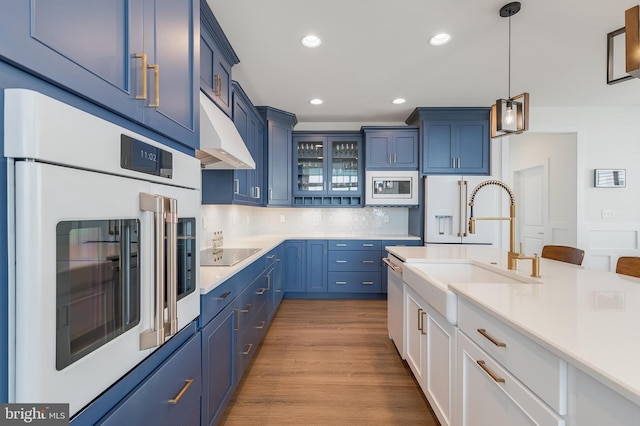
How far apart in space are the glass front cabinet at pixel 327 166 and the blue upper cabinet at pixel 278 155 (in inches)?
7.5

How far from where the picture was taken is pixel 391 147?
4094mm

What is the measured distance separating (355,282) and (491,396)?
3022 millimetres

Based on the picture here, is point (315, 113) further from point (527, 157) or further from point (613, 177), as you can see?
point (613, 177)

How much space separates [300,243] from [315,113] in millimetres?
1895

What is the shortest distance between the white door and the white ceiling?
1308mm

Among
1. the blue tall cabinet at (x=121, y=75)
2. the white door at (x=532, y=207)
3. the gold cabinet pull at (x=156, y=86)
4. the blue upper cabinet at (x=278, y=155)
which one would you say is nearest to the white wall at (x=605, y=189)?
the white door at (x=532, y=207)

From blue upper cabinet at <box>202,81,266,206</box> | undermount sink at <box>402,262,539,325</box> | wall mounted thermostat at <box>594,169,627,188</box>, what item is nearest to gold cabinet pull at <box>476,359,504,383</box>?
undermount sink at <box>402,262,539,325</box>

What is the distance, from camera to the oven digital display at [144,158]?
775 millimetres

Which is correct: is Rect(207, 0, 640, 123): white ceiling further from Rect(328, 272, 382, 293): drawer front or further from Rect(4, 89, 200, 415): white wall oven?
Rect(328, 272, 382, 293): drawer front

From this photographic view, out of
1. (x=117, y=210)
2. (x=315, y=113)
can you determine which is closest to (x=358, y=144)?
(x=315, y=113)

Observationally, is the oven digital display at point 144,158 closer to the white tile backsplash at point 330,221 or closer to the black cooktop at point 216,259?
the black cooktop at point 216,259

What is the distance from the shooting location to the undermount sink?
131 cm

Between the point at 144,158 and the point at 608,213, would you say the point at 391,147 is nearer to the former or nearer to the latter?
the point at 608,213

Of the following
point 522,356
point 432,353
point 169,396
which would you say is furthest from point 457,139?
point 169,396
